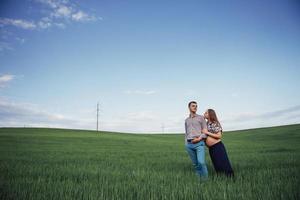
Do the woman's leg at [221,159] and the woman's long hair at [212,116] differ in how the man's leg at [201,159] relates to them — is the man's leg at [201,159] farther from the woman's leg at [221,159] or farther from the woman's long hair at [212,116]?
the woman's long hair at [212,116]

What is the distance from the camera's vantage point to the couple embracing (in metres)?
7.49

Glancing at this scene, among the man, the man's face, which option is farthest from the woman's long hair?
the man's face

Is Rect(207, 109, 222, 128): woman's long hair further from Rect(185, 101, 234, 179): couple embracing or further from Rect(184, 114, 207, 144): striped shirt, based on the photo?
Rect(184, 114, 207, 144): striped shirt

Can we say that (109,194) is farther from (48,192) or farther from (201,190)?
(201,190)

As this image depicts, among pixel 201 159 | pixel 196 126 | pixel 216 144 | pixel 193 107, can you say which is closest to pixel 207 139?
pixel 216 144

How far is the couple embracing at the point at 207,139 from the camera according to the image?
7488 millimetres

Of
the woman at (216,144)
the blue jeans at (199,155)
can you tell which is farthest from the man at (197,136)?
the woman at (216,144)

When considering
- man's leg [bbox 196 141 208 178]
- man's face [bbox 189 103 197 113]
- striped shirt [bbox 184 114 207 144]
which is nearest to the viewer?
man's leg [bbox 196 141 208 178]

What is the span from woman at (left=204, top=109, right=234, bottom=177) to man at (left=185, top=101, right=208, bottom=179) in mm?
186

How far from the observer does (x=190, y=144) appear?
7824mm

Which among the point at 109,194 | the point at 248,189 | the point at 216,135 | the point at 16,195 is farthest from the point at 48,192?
the point at 216,135

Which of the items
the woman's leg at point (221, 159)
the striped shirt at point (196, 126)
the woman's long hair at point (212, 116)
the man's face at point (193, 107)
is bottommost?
the woman's leg at point (221, 159)

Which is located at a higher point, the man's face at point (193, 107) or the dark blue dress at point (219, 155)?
the man's face at point (193, 107)

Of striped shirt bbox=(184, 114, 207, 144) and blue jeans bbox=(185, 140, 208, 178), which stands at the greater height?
striped shirt bbox=(184, 114, 207, 144)
